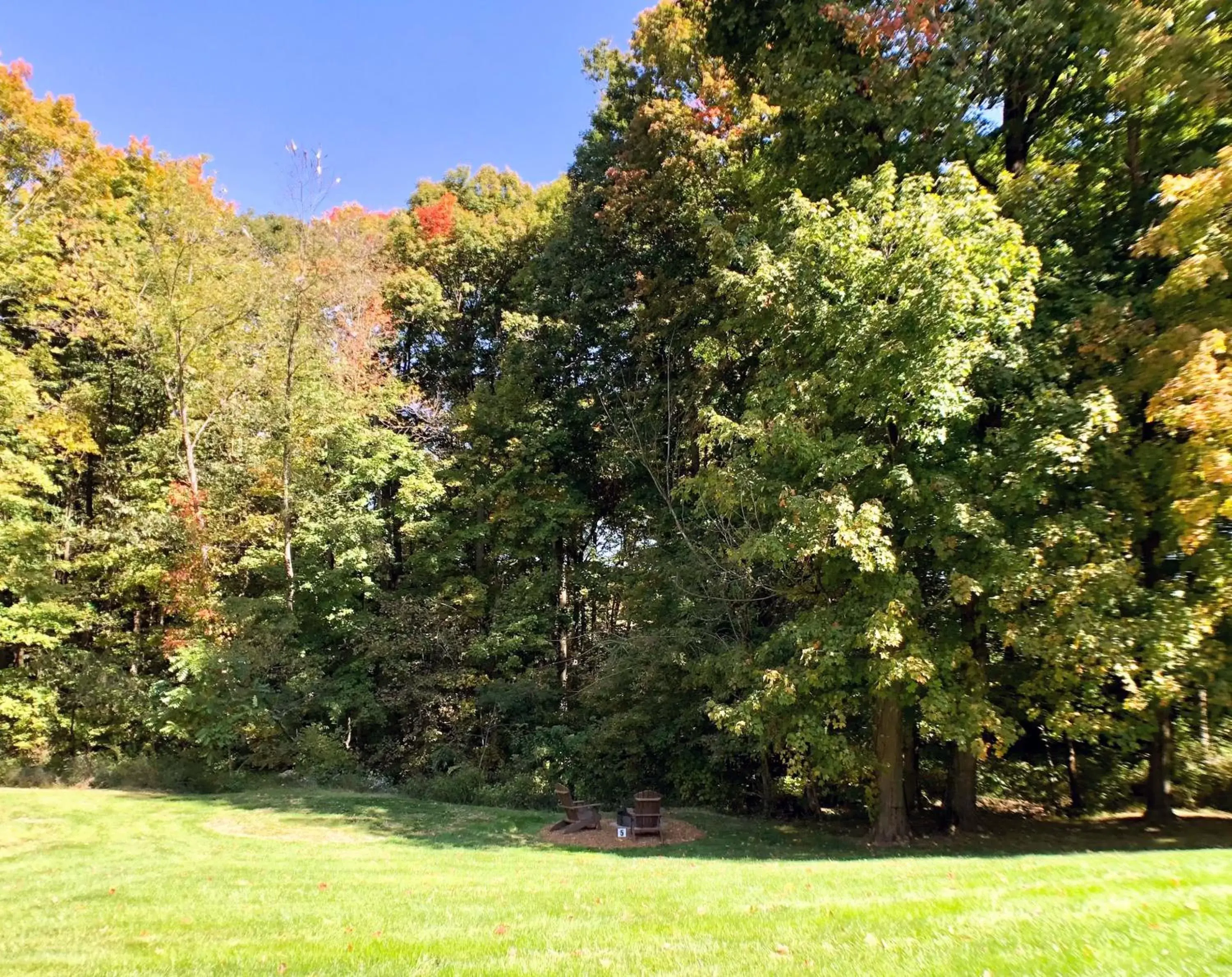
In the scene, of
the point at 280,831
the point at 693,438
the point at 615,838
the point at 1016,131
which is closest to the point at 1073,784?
the point at 615,838

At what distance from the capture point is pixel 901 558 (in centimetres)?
1002

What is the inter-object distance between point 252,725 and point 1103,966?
1776 centimetres

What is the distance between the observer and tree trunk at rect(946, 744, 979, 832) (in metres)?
11.8

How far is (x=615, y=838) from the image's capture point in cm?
1155

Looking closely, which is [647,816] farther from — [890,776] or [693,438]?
[693,438]

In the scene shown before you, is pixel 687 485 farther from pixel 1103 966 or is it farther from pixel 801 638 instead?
pixel 1103 966

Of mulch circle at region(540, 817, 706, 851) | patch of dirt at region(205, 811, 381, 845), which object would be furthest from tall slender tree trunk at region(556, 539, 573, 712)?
patch of dirt at region(205, 811, 381, 845)

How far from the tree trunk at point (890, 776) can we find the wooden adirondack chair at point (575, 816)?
178 inches

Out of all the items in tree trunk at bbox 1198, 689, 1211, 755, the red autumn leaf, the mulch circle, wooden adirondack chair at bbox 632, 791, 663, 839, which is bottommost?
the mulch circle

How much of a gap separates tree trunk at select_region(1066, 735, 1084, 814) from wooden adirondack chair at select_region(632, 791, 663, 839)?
839 cm

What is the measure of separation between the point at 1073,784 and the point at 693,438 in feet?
36.4

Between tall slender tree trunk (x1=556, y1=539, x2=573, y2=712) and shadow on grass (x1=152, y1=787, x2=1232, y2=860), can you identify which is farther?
tall slender tree trunk (x1=556, y1=539, x2=573, y2=712)

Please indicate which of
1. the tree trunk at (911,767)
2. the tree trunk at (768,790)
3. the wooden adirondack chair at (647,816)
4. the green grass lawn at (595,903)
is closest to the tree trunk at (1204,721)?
the green grass lawn at (595,903)

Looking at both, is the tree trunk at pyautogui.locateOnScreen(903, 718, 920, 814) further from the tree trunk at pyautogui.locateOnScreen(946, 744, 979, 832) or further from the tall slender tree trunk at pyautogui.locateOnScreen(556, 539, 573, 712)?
the tall slender tree trunk at pyautogui.locateOnScreen(556, 539, 573, 712)
